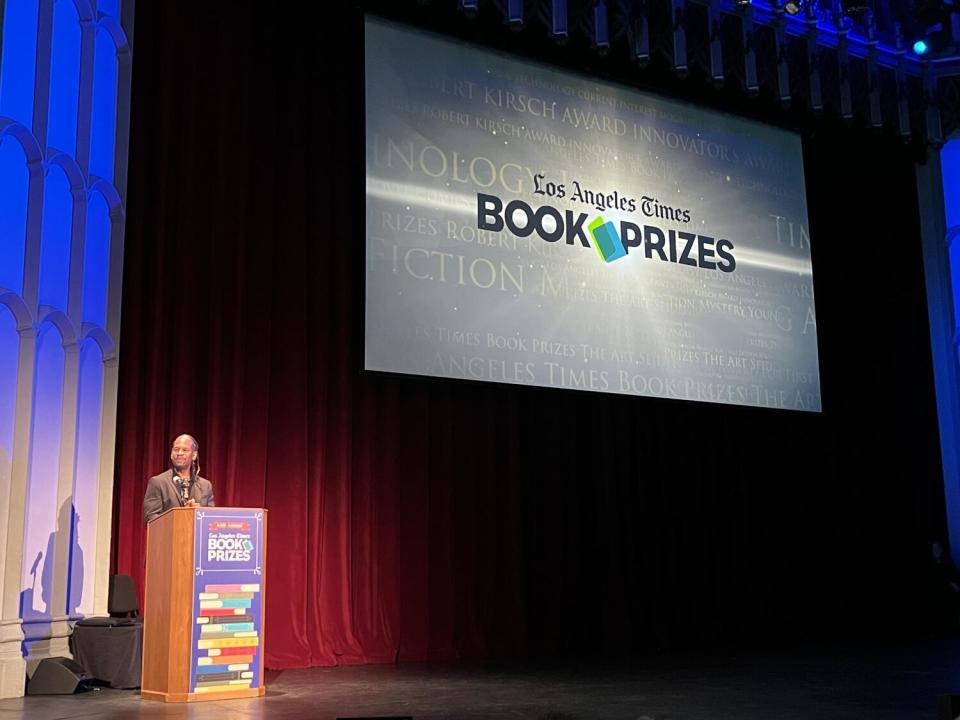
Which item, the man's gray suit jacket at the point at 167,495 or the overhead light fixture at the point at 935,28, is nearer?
the man's gray suit jacket at the point at 167,495

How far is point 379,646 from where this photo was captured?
24.4ft

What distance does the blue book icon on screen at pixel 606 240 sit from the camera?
823 centimetres

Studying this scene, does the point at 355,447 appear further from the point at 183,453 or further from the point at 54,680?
the point at 54,680

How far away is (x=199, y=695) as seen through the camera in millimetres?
5051

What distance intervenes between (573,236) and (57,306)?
3.65 metres

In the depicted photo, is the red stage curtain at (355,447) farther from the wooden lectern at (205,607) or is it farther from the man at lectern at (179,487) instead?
the wooden lectern at (205,607)

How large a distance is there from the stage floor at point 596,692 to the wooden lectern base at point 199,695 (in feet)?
0.19

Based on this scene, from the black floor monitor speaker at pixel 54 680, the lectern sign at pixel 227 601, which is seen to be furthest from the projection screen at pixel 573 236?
the black floor monitor speaker at pixel 54 680

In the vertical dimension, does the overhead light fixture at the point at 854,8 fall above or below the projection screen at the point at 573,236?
above

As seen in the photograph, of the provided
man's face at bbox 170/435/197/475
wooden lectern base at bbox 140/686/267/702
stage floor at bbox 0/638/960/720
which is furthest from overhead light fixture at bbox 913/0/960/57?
wooden lectern base at bbox 140/686/267/702

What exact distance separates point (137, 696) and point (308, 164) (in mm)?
3814

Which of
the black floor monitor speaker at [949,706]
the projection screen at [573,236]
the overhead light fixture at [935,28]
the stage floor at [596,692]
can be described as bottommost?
the stage floor at [596,692]

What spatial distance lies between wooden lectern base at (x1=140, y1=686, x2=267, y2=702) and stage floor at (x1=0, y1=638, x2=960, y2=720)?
6 cm

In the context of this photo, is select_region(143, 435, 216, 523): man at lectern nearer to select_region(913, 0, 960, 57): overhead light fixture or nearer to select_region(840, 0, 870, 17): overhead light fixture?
select_region(840, 0, 870, 17): overhead light fixture
